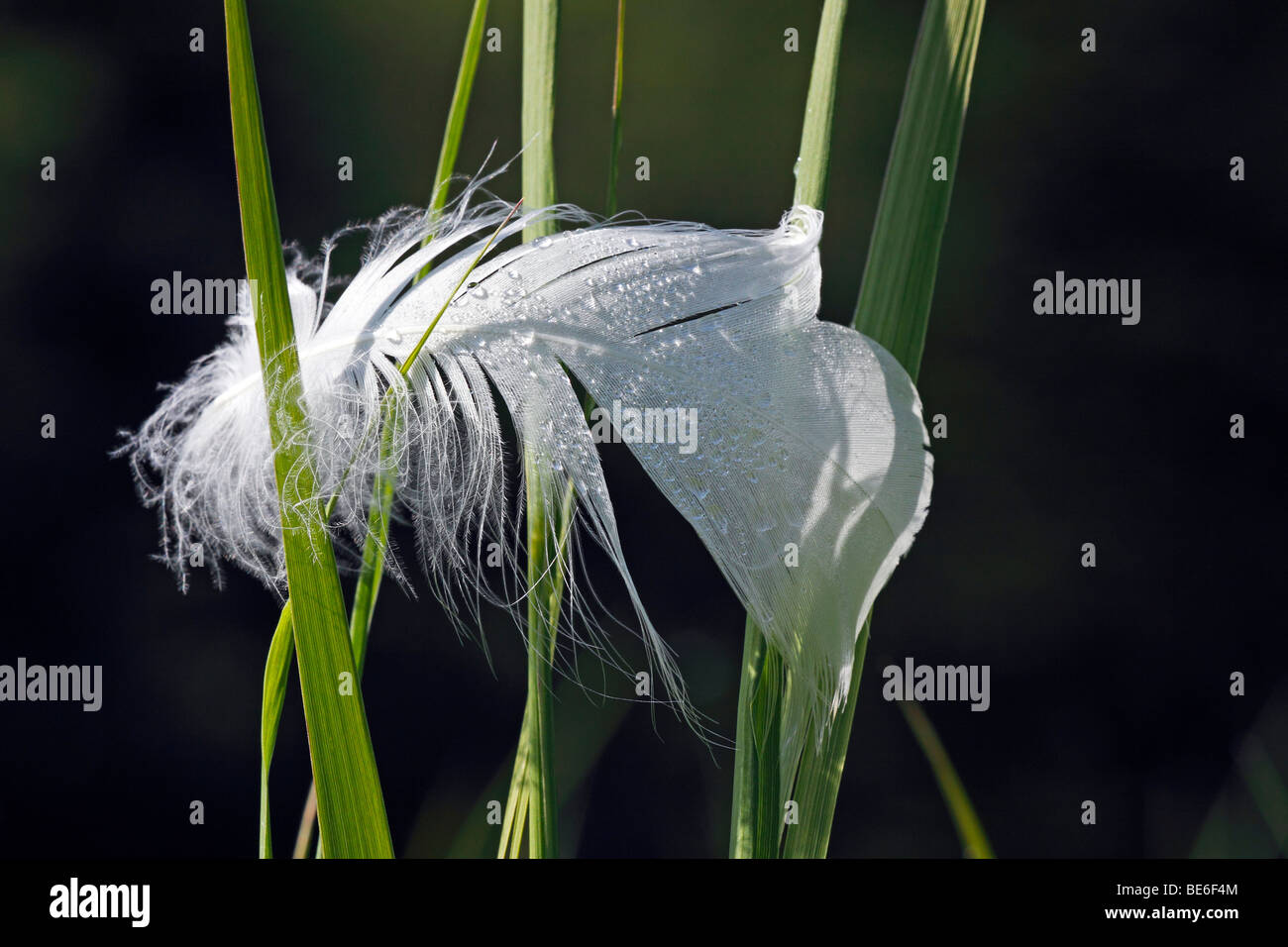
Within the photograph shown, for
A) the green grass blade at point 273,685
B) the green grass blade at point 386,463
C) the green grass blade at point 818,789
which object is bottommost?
the green grass blade at point 818,789

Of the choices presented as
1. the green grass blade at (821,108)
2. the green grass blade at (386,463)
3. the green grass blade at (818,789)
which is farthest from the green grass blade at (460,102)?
the green grass blade at (818,789)

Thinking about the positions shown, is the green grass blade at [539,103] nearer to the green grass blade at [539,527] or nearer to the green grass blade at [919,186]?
the green grass blade at [539,527]

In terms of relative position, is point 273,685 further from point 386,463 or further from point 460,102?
point 460,102

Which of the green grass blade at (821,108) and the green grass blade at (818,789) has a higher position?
the green grass blade at (821,108)

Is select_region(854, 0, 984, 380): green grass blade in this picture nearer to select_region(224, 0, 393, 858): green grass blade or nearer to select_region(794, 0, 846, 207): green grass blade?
select_region(794, 0, 846, 207): green grass blade

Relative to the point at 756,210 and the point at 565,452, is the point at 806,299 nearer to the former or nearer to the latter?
the point at 565,452
